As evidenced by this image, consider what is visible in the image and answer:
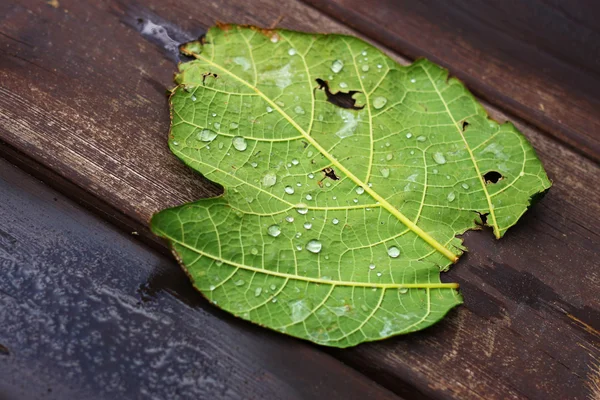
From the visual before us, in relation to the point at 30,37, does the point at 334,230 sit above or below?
below

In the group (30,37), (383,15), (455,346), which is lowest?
(455,346)

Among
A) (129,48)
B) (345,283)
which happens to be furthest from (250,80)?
(345,283)

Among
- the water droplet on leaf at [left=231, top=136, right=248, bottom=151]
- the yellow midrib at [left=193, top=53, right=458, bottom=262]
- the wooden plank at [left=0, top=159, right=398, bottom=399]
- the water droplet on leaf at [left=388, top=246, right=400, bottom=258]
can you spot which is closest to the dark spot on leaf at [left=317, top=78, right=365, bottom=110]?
the yellow midrib at [left=193, top=53, right=458, bottom=262]

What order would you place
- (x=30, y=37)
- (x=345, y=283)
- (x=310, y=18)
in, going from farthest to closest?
(x=310, y=18) → (x=30, y=37) → (x=345, y=283)

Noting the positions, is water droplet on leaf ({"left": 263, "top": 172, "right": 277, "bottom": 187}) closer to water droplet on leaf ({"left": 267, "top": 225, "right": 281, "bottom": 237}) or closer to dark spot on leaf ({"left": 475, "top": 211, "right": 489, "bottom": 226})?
water droplet on leaf ({"left": 267, "top": 225, "right": 281, "bottom": 237})

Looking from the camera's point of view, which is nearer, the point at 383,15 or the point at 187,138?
the point at 187,138

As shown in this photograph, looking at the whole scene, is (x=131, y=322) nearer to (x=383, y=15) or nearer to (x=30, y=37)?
(x=30, y=37)

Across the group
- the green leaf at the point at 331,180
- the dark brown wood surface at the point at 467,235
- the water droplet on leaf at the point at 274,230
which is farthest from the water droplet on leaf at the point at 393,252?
the water droplet on leaf at the point at 274,230

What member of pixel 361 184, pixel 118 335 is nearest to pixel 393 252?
pixel 361 184

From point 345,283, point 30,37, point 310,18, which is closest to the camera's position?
point 345,283
